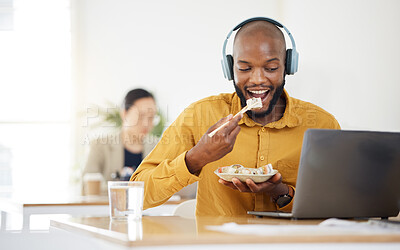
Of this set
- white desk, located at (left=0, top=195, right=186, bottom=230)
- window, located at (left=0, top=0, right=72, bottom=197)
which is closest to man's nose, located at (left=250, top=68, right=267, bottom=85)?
white desk, located at (left=0, top=195, right=186, bottom=230)

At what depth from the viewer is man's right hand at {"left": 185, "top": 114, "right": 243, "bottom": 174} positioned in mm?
1480

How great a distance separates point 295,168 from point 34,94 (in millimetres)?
4618

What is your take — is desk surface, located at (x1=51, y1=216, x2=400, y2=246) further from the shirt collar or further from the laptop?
the shirt collar

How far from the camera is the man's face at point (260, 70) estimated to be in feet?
6.20

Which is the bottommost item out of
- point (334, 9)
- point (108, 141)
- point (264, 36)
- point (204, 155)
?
point (108, 141)

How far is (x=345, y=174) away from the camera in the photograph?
1.34 m

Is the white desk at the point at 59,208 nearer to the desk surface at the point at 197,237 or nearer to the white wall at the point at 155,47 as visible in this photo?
the desk surface at the point at 197,237

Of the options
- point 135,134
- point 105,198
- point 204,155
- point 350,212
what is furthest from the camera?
point 135,134

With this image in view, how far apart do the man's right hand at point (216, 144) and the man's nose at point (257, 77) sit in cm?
41

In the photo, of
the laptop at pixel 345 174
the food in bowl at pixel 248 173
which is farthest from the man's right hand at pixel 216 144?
the laptop at pixel 345 174

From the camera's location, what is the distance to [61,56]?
5922mm

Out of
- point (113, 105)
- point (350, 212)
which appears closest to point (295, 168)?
point (350, 212)

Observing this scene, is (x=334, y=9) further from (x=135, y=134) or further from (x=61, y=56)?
(x=61, y=56)

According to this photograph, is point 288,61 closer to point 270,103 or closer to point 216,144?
point 270,103
